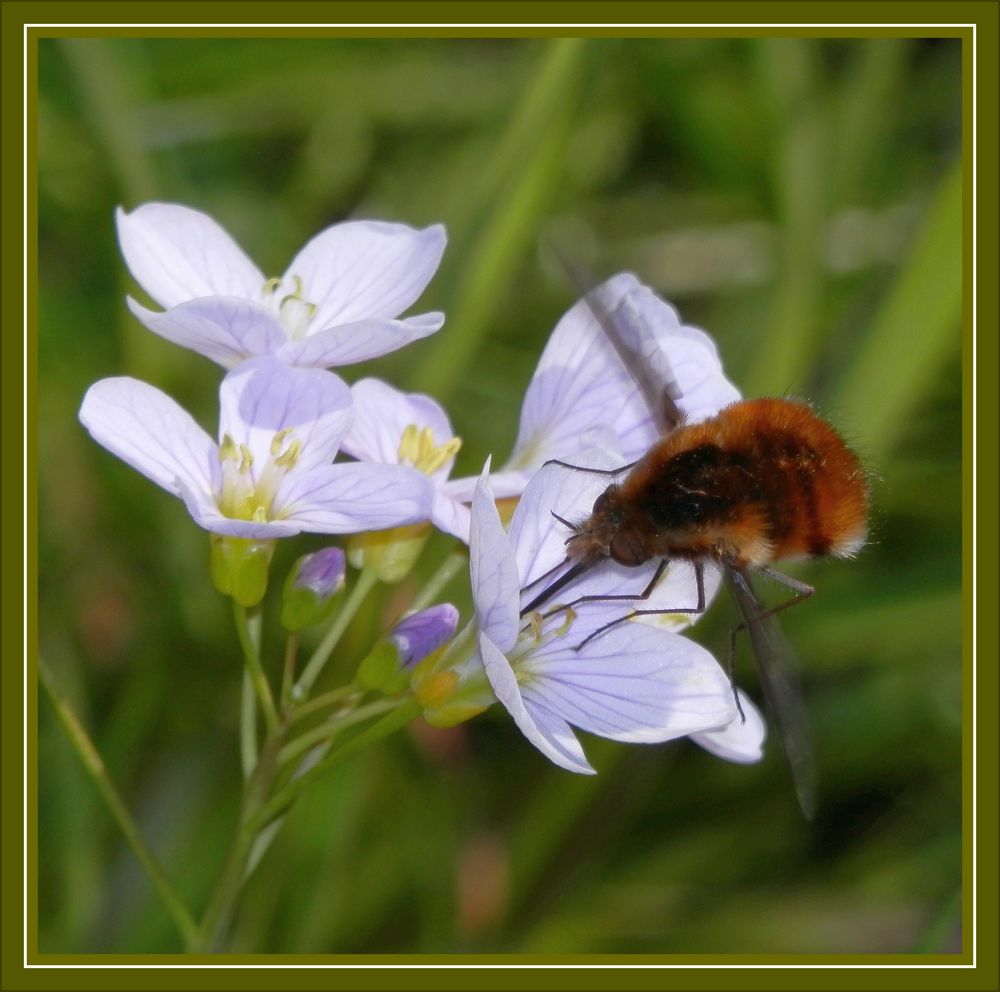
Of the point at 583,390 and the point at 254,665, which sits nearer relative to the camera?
the point at 254,665

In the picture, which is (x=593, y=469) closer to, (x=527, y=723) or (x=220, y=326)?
(x=527, y=723)

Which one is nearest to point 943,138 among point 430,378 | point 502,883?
point 430,378

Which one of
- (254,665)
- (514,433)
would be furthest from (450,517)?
(514,433)

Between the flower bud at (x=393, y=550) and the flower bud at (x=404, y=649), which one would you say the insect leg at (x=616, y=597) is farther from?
the flower bud at (x=393, y=550)

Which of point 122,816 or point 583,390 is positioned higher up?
point 583,390

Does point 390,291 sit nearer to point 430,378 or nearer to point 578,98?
point 430,378

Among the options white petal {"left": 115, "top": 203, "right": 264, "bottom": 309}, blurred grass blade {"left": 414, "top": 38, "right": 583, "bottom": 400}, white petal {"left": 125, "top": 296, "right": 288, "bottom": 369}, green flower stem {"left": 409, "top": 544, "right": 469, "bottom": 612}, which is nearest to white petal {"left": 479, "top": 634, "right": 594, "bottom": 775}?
green flower stem {"left": 409, "top": 544, "right": 469, "bottom": 612}
